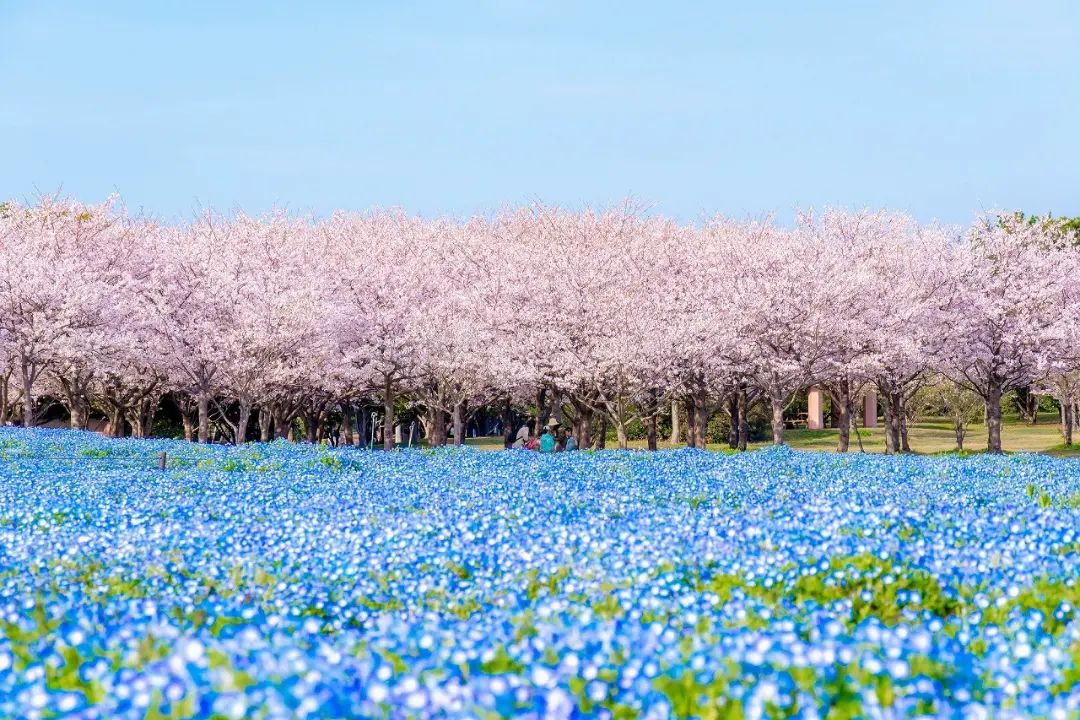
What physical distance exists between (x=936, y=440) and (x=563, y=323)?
26.4 m

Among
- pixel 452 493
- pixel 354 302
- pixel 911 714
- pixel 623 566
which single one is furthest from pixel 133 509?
pixel 354 302

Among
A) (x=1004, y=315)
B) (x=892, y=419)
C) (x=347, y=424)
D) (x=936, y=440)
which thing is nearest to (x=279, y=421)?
(x=347, y=424)

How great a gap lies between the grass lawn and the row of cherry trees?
12.7 ft

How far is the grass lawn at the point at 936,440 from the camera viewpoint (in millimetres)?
51906

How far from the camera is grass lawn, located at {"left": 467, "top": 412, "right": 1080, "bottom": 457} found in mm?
51906

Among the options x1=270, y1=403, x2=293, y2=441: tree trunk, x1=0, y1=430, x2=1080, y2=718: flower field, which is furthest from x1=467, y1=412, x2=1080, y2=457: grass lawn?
x1=0, y1=430, x2=1080, y2=718: flower field

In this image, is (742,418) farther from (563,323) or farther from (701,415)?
(563,323)

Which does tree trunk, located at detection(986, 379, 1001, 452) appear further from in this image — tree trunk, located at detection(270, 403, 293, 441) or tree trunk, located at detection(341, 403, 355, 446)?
tree trunk, located at detection(341, 403, 355, 446)

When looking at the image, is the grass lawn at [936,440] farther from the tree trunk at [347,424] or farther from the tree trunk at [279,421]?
the tree trunk at [279,421]

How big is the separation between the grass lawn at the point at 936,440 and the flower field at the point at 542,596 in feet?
113

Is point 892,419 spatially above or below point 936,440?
above

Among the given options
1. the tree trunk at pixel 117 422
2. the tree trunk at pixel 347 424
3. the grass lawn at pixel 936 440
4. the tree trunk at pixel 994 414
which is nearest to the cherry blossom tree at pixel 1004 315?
the tree trunk at pixel 994 414

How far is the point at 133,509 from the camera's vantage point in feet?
45.8

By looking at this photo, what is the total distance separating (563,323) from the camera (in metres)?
41.3
